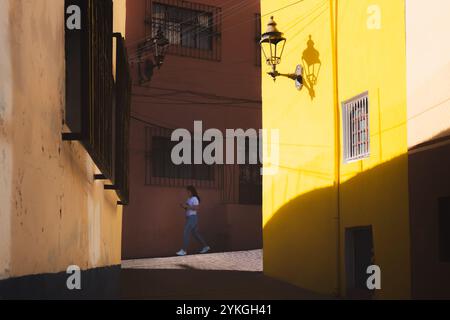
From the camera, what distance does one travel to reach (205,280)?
12477 mm

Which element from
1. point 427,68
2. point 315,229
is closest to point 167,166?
point 315,229

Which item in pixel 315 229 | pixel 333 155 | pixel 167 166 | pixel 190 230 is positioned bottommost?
pixel 190 230

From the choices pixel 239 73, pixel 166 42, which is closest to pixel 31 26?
pixel 166 42

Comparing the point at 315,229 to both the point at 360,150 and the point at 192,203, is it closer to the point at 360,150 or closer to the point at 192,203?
the point at 360,150

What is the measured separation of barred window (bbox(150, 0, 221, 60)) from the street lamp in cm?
577

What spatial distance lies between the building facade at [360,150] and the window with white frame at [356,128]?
0.07 feet

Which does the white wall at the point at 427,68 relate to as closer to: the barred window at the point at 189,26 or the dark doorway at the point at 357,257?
Result: the dark doorway at the point at 357,257

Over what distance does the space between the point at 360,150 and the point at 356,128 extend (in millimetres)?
361

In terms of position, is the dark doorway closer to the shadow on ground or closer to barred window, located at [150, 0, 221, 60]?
the shadow on ground

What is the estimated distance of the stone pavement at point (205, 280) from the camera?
10.6 meters

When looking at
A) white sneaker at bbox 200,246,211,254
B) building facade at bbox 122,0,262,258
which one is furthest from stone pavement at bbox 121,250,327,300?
building facade at bbox 122,0,262,258

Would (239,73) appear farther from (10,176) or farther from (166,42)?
(10,176)

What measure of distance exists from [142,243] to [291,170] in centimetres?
581

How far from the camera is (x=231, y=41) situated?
19.3m
